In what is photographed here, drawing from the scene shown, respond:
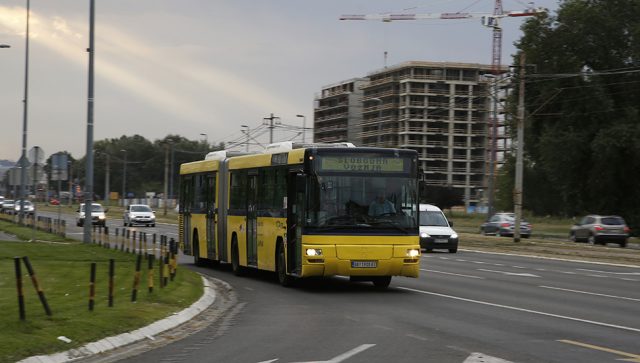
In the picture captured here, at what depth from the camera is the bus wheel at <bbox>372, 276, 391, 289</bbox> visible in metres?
21.1

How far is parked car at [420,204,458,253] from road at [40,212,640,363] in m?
14.3

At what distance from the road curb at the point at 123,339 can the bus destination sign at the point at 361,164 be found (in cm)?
462

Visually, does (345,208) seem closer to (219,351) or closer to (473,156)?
(219,351)

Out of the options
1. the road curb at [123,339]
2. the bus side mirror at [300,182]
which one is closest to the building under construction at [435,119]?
the bus side mirror at [300,182]

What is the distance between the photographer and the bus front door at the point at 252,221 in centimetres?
2298

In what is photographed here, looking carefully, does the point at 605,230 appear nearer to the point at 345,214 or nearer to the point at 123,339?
the point at 345,214

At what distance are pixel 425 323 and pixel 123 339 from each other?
4425 millimetres

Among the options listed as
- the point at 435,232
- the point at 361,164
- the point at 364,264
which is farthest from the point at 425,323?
the point at 435,232

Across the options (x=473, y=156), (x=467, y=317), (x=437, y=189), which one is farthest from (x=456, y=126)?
(x=467, y=317)

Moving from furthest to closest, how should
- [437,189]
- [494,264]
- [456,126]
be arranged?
[456,126]
[437,189]
[494,264]

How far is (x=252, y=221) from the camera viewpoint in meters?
23.2

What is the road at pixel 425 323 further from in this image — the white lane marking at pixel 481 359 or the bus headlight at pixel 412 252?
the bus headlight at pixel 412 252

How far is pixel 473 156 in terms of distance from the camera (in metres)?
157

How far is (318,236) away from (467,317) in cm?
505
